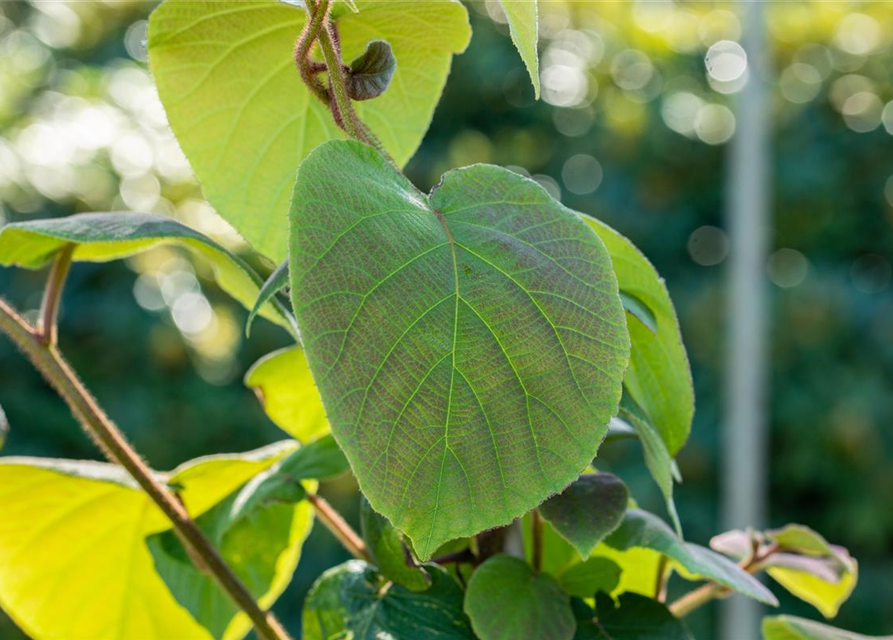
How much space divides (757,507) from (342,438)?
2.68 metres

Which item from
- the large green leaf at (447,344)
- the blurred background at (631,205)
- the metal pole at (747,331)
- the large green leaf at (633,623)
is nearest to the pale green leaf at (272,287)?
the large green leaf at (447,344)

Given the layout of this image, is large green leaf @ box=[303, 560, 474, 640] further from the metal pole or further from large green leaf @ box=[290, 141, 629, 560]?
the metal pole

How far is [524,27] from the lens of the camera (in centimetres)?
21

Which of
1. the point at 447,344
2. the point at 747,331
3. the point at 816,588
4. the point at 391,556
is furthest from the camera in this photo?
the point at 747,331

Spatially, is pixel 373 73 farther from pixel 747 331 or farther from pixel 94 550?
pixel 747 331

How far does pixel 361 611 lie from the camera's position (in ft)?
0.97

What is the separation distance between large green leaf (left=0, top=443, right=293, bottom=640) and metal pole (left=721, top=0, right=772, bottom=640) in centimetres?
228

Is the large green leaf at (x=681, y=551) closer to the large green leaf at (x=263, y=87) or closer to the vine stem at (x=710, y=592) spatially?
the vine stem at (x=710, y=592)

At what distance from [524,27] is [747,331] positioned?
2.50 metres

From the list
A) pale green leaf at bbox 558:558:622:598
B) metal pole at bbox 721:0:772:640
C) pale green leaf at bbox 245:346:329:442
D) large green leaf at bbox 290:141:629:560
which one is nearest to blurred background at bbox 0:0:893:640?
metal pole at bbox 721:0:772:640

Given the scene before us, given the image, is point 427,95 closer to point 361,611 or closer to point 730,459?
point 361,611

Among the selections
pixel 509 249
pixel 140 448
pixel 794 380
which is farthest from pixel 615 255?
pixel 794 380

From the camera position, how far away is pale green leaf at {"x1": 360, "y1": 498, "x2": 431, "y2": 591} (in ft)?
0.94

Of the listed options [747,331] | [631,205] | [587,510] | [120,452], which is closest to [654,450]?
[587,510]
